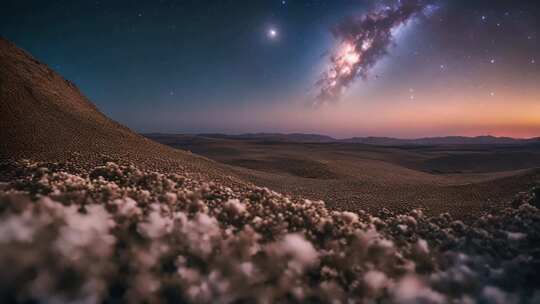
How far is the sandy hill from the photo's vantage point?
9352 millimetres

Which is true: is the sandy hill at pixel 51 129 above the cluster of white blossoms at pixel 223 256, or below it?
above

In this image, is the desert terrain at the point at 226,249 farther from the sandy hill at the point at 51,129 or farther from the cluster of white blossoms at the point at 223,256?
the sandy hill at the point at 51,129

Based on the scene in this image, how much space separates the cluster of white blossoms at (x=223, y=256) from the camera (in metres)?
2.93

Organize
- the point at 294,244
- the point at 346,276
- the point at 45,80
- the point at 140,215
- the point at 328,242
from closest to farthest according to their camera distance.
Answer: the point at 346,276 < the point at 294,244 < the point at 140,215 < the point at 328,242 < the point at 45,80

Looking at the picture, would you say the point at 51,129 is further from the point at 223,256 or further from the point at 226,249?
the point at 223,256

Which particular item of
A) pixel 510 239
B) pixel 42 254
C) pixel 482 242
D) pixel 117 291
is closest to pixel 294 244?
pixel 117 291

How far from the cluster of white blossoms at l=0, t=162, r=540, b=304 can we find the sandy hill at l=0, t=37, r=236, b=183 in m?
4.40

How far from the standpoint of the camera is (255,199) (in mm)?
7145

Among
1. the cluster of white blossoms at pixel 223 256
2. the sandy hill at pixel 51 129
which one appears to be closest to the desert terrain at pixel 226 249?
the cluster of white blossoms at pixel 223 256

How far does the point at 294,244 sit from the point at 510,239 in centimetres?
403

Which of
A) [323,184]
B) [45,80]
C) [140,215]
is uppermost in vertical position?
[45,80]

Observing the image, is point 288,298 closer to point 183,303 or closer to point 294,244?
point 294,244

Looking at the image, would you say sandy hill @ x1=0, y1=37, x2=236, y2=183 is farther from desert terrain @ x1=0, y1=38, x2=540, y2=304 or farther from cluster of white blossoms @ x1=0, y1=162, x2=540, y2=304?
cluster of white blossoms @ x1=0, y1=162, x2=540, y2=304

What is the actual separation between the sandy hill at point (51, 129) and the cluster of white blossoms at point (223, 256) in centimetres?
440
